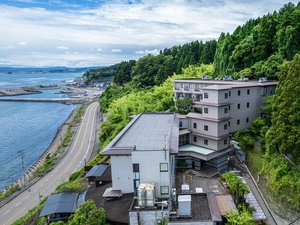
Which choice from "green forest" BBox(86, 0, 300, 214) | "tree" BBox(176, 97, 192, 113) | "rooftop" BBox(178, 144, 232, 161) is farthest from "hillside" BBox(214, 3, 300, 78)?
"rooftop" BBox(178, 144, 232, 161)

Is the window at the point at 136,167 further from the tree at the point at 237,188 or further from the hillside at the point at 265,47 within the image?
the hillside at the point at 265,47

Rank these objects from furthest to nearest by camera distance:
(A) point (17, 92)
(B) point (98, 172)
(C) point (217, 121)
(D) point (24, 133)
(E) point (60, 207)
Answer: (A) point (17, 92), (D) point (24, 133), (C) point (217, 121), (B) point (98, 172), (E) point (60, 207)

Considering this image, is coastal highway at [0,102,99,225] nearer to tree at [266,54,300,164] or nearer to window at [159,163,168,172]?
window at [159,163,168,172]

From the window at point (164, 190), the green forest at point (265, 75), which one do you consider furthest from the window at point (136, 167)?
the green forest at point (265, 75)

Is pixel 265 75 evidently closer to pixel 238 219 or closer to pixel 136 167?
pixel 238 219

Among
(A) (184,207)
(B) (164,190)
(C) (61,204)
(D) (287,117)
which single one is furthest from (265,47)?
(C) (61,204)

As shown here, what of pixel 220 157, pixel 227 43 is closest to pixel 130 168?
pixel 220 157
